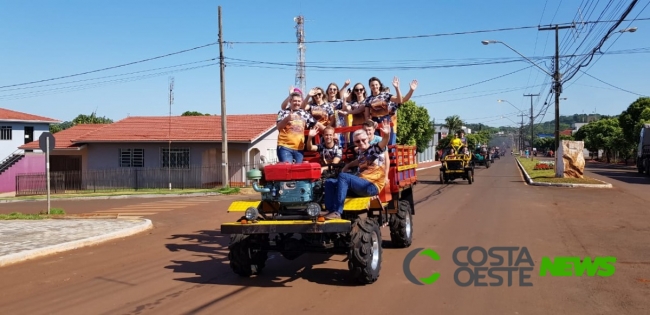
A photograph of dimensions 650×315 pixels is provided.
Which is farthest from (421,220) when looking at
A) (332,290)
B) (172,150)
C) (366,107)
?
(172,150)

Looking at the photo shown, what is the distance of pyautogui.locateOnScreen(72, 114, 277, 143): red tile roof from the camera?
108 ft

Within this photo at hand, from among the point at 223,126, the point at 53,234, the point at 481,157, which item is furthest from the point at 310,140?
the point at 481,157

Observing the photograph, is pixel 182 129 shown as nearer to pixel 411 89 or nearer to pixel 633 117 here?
pixel 411 89

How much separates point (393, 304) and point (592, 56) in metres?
20.6

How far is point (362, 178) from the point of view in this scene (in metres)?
8.18

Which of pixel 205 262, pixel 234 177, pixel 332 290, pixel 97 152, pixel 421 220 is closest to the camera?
pixel 332 290

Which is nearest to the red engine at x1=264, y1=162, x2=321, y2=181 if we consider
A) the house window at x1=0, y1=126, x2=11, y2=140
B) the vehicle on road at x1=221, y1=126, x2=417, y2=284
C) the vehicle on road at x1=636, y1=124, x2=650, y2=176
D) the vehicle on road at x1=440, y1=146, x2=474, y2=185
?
the vehicle on road at x1=221, y1=126, x2=417, y2=284

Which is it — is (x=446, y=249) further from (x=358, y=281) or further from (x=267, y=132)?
(x=267, y=132)

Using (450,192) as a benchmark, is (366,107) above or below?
above

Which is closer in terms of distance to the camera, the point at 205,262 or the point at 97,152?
the point at 205,262

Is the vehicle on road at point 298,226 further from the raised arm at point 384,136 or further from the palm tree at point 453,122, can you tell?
the palm tree at point 453,122

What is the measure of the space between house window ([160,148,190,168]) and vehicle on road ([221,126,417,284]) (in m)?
26.1

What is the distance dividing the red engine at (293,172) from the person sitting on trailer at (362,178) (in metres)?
0.22

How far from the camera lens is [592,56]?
2370 cm
